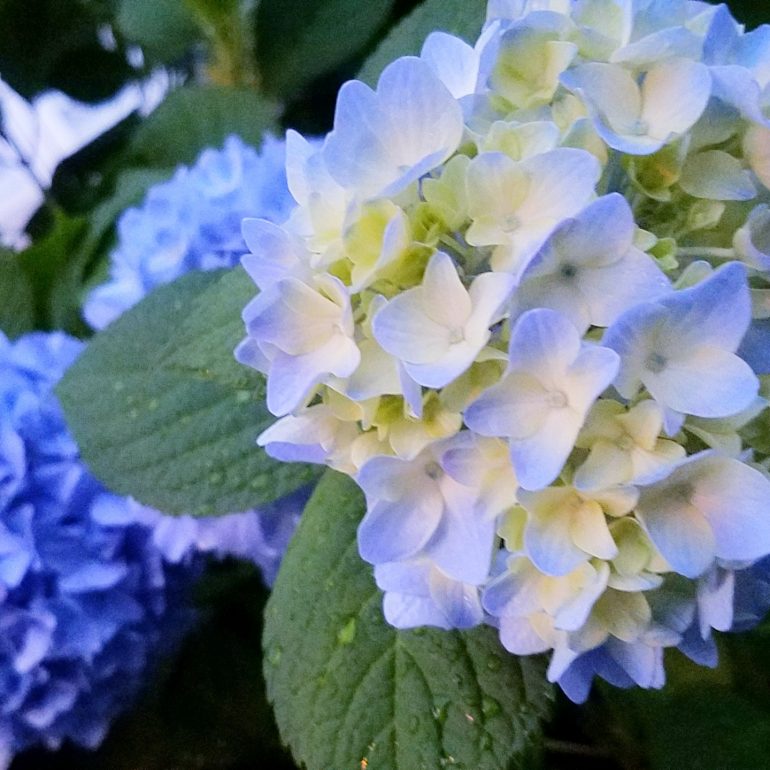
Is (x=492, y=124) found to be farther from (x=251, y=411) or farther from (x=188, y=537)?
(x=188, y=537)

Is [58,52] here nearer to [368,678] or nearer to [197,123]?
[197,123]

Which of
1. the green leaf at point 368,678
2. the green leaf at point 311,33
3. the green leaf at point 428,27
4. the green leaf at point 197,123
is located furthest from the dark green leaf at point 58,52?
the green leaf at point 368,678

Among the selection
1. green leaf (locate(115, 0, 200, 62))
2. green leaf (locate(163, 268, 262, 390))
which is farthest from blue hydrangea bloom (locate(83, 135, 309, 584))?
green leaf (locate(115, 0, 200, 62))

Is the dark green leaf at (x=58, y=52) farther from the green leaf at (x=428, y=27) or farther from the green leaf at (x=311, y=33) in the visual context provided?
the green leaf at (x=428, y=27)

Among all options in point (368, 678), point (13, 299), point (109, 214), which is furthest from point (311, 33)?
point (368, 678)

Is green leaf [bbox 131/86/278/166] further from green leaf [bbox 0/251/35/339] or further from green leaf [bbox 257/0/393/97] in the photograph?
green leaf [bbox 0/251/35/339]
